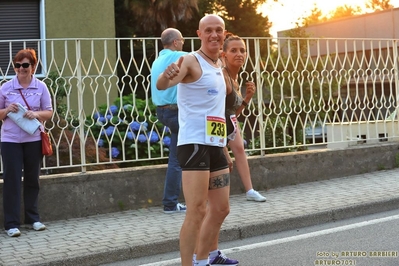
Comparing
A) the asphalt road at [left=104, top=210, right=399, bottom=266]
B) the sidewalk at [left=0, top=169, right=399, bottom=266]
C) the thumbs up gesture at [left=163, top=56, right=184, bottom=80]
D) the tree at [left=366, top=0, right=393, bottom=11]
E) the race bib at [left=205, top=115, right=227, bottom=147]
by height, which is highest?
the tree at [left=366, top=0, right=393, bottom=11]

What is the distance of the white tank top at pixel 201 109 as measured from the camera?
16.2 ft

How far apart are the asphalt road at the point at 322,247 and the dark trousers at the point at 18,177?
158 cm

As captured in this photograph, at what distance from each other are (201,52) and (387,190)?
4.70 m

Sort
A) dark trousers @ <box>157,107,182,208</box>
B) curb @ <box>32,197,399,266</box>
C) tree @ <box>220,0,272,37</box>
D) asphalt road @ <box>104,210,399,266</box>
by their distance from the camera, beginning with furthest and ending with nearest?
tree @ <box>220,0,272,37</box> → dark trousers @ <box>157,107,182,208</box> → curb @ <box>32,197,399,266</box> → asphalt road @ <box>104,210,399,266</box>

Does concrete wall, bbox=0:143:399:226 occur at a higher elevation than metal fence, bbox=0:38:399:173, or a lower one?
lower

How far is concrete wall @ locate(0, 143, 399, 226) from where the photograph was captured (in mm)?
7836

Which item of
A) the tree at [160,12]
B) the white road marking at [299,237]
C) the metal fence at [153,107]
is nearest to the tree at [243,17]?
the tree at [160,12]

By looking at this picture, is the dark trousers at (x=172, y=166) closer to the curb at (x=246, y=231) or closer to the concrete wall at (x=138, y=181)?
the concrete wall at (x=138, y=181)

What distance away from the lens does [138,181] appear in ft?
27.3

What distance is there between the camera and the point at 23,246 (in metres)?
6.58

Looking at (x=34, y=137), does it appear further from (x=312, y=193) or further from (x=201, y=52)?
(x=312, y=193)

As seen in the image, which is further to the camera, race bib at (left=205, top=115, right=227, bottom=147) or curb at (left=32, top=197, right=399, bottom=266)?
curb at (left=32, top=197, right=399, bottom=266)

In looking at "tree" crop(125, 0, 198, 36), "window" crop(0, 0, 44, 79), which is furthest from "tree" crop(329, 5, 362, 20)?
"window" crop(0, 0, 44, 79)

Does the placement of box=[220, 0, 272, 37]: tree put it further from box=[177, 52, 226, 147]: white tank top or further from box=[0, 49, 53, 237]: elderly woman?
box=[177, 52, 226, 147]: white tank top
